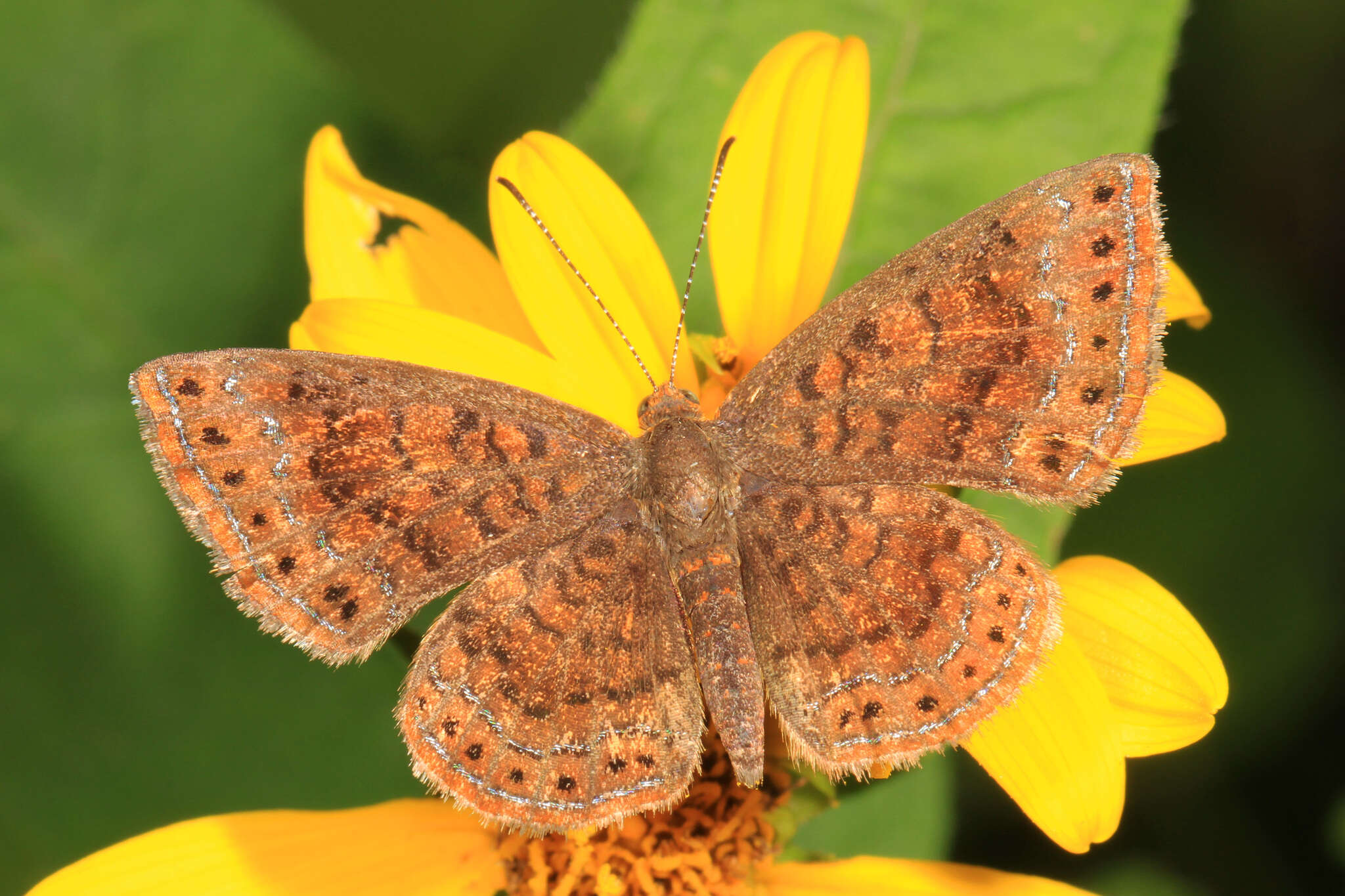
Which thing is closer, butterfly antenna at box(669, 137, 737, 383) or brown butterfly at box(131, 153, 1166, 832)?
brown butterfly at box(131, 153, 1166, 832)

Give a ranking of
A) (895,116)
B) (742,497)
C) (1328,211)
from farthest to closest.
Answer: (1328,211) → (895,116) → (742,497)

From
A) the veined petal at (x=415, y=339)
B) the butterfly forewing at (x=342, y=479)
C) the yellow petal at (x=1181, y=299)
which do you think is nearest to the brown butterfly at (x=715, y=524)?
the butterfly forewing at (x=342, y=479)

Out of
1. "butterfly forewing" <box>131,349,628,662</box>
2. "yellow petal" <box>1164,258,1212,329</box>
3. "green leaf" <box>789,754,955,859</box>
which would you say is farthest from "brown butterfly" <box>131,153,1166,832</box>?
"green leaf" <box>789,754,955,859</box>

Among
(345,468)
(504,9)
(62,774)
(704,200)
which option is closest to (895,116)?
(704,200)

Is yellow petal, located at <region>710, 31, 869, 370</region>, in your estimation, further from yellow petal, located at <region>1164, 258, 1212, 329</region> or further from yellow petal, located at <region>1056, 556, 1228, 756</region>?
yellow petal, located at <region>1056, 556, 1228, 756</region>

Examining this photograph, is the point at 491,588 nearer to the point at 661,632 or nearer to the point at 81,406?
the point at 661,632

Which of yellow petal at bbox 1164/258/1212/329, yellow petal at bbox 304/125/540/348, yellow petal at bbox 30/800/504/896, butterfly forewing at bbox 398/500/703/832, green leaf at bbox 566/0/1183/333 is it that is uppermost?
green leaf at bbox 566/0/1183/333
